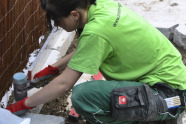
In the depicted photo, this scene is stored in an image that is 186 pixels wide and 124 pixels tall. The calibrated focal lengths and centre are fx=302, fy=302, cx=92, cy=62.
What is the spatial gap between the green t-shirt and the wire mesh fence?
3.24 ft

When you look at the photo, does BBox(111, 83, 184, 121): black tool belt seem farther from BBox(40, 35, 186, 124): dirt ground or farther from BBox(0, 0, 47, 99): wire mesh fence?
BBox(0, 0, 47, 99): wire mesh fence

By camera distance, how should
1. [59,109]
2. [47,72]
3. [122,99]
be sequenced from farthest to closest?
[59,109] < [47,72] < [122,99]

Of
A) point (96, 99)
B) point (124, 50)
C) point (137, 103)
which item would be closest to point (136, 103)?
point (137, 103)

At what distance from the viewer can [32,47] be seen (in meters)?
3.83

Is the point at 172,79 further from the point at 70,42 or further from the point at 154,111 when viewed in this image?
the point at 70,42

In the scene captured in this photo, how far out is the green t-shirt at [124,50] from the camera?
2168mm

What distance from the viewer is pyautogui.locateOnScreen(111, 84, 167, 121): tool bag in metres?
2.35

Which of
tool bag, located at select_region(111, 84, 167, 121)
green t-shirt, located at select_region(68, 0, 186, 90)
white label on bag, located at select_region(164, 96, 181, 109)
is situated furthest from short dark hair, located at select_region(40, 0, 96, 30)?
white label on bag, located at select_region(164, 96, 181, 109)

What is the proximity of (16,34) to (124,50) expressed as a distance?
138cm

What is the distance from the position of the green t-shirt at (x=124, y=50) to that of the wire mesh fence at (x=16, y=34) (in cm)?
99

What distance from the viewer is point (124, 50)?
2.32 metres

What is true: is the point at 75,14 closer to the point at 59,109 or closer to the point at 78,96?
the point at 78,96

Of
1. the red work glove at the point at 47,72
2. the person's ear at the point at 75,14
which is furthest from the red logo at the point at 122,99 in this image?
the red work glove at the point at 47,72

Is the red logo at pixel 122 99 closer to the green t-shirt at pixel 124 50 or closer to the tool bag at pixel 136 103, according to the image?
the tool bag at pixel 136 103
